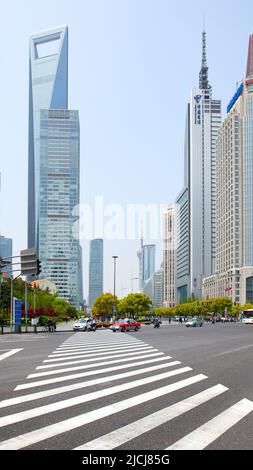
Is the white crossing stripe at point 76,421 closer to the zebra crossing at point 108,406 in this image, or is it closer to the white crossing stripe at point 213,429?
the zebra crossing at point 108,406

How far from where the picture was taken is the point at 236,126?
15962 centimetres

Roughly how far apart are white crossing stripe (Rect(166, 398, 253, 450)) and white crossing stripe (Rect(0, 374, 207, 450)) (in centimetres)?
159

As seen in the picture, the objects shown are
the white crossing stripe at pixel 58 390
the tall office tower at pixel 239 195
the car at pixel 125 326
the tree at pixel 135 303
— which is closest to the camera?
the white crossing stripe at pixel 58 390

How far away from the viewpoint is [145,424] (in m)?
6.93

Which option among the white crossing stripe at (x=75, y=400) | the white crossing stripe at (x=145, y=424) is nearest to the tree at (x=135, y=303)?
the white crossing stripe at (x=75, y=400)

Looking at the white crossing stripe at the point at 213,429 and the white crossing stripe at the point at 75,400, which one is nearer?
the white crossing stripe at the point at 213,429

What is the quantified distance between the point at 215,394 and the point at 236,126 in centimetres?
15932

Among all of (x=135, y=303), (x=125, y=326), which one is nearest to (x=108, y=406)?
(x=125, y=326)

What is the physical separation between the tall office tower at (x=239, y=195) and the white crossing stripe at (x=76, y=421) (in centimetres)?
14509

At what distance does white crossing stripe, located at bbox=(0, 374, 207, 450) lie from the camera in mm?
6020

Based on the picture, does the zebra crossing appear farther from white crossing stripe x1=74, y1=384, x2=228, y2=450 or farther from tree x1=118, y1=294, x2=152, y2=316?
tree x1=118, y1=294, x2=152, y2=316

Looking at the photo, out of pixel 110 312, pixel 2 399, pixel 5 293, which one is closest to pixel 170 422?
pixel 2 399

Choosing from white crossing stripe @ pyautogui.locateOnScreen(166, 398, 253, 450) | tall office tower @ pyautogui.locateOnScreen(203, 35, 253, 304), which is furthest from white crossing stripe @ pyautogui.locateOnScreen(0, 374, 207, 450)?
tall office tower @ pyautogui.locateOnScreen(203, 35, 253, 304)

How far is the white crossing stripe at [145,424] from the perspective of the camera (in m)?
5.91
